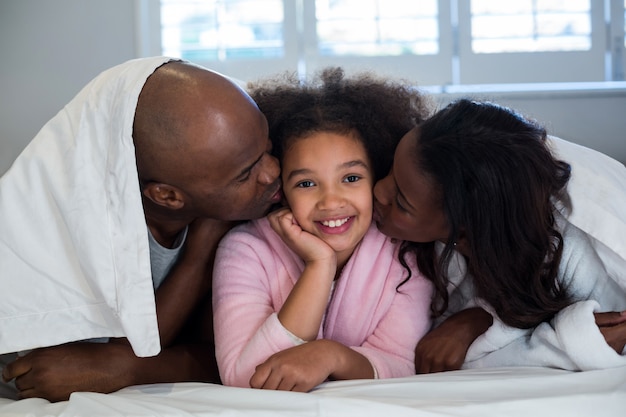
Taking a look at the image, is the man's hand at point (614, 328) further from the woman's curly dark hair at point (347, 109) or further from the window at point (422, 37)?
the window at point (422, 37)

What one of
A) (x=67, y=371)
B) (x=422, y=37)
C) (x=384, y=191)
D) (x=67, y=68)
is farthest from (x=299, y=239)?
(x=67, y=68)

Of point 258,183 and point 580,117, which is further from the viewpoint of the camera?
point 580,117

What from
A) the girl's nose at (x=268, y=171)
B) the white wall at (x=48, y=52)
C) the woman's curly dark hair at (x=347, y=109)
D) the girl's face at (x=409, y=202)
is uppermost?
the white wall at (x=48, y=52)

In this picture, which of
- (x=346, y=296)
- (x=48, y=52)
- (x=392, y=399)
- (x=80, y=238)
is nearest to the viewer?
(x=392, y=399)

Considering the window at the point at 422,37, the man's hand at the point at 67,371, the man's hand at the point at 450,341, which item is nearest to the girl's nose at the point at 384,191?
the man's hand at the point at 450,341

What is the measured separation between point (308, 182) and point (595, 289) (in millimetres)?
520

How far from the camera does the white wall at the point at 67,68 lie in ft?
9.86

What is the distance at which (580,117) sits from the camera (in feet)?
9.86

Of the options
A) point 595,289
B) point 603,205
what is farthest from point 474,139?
point 595,289

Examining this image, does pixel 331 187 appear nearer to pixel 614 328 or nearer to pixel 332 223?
pixel 332 223

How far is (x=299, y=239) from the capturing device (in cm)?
133

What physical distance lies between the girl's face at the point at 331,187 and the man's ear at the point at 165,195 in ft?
0.65

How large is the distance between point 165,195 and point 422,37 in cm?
199

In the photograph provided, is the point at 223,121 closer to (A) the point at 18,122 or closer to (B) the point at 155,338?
(B) the point at 155,338
